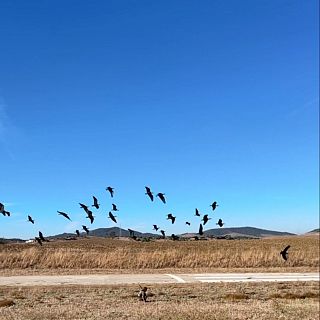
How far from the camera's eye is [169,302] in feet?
79.0

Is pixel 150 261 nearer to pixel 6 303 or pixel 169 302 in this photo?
pixel 169 302

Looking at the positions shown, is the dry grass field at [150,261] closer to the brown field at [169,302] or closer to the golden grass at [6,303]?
the brown field at [169,302]

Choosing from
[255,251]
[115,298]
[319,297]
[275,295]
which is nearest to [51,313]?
[115,298]

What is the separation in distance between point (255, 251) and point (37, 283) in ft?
82.5

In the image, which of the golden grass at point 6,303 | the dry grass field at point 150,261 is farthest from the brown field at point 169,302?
the dry grass field at point 150,261

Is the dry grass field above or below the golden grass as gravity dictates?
above

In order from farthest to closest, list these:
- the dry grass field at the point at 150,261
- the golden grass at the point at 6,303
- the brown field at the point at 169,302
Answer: the dry grass field at the point at 150,261
the golden grass at the point at 6,303
the brown field at the point at 169,302

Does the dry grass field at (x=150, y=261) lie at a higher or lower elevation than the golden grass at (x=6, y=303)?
higher

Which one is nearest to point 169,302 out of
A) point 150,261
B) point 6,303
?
point 6,303

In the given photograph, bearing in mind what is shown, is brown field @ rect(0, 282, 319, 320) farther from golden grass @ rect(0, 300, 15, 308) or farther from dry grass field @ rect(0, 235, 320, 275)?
dry grass field @ rect(0, 235, 320, 275)

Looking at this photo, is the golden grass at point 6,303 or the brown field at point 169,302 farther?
the golden grass at point 6,303

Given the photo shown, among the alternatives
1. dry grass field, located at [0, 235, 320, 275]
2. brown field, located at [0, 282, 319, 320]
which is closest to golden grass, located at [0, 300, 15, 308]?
brown field, located at [0, 282, 319, 320]

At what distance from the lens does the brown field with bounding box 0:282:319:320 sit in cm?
2030

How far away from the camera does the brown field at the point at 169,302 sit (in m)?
20.3
